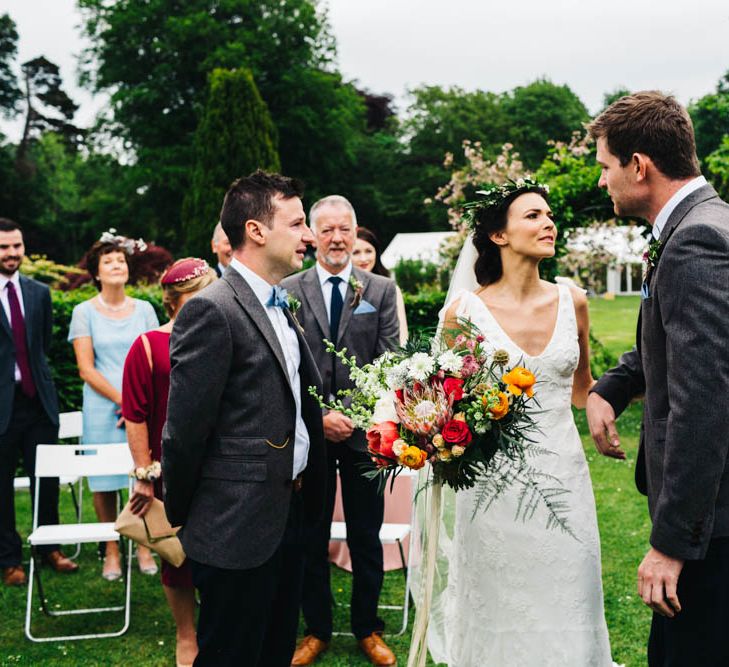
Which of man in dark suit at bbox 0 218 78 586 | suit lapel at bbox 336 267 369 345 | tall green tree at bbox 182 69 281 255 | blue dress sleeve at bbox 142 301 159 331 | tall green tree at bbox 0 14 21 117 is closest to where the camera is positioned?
suit lapel at bbox 336 267 369 345

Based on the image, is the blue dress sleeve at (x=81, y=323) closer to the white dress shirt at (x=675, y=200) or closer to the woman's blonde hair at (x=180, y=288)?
the woman's blonde hair at (x=180, y=288)

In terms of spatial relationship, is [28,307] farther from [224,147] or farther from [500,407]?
[224,147]

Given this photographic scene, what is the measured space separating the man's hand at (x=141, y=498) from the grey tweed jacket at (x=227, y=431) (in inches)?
49.5

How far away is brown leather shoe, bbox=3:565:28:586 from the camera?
6.52m

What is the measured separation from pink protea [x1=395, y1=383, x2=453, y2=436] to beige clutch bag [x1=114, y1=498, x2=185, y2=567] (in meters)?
2.02

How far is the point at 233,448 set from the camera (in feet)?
10.7

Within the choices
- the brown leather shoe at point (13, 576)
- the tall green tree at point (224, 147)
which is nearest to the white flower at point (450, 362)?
the brown leather shoe at point (13, 576)

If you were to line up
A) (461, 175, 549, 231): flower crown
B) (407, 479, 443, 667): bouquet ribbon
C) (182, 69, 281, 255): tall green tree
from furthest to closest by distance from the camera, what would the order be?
(182, 69, 281, 255): tall green tree
(461, 175, 549, 231): flower crown
(407, 479, 443, 667): bouquet ribbon

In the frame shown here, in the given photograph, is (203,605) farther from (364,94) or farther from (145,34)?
(364,94)

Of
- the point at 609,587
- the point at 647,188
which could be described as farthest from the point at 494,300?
the point at 609,587

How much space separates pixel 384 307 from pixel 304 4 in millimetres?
31451

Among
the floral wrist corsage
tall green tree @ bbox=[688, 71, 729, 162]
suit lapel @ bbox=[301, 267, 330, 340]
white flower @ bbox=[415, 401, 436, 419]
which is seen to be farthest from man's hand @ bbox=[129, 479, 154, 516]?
tall green tree @ bbox=[688, 71, 729, 162]

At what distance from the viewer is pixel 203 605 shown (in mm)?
3320

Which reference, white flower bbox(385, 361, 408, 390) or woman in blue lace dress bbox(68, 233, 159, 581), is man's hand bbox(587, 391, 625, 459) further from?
woman in blue lace dress bbox(68, 233, 159, 581)
